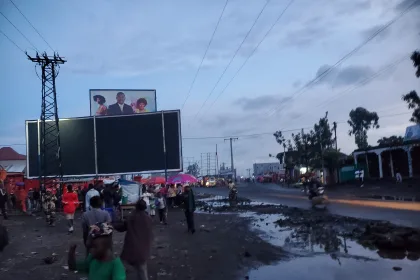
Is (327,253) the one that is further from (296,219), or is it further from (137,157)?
(137,157)

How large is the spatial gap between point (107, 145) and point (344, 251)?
24088mm

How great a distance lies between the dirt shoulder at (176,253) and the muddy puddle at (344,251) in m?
0.59

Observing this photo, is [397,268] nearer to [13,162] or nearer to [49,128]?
[49,128]

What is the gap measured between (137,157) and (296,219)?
1674 cm

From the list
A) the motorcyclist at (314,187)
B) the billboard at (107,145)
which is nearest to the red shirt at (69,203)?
the motorcyclist at (314,187)

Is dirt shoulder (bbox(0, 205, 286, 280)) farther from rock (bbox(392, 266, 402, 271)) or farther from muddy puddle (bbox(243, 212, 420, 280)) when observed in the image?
rock (bbox(392, 266, 402, 271))

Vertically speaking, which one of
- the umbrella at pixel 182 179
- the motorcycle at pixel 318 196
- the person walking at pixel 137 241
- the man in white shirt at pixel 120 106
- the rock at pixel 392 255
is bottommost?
the rock at pixel 392 255

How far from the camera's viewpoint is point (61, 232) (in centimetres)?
1599

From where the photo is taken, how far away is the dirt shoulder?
8.75 meters

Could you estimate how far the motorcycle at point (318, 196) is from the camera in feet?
71.9

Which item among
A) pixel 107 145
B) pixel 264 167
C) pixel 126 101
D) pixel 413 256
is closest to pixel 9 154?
pixel 126 101

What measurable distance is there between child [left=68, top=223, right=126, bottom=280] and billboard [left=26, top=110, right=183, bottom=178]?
1062 inches

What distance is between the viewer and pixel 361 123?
204 feet

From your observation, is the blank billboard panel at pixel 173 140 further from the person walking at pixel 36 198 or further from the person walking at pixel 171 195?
the person walking at pixel 36 198
